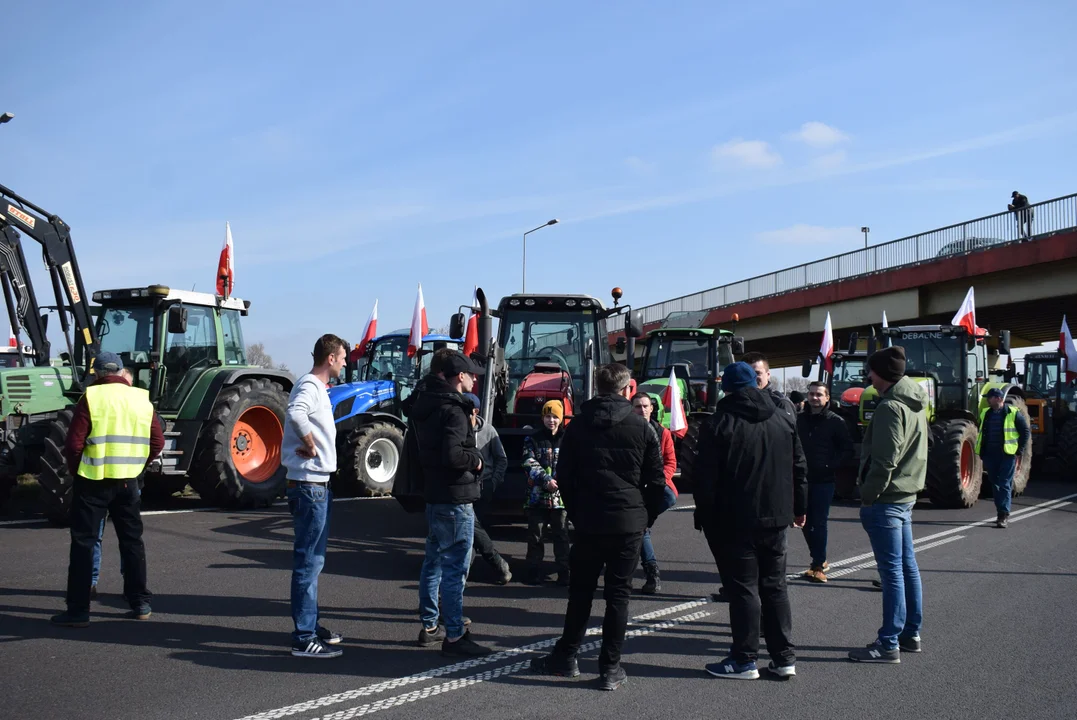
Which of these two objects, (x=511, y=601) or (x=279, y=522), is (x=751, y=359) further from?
(x=279, y=522)

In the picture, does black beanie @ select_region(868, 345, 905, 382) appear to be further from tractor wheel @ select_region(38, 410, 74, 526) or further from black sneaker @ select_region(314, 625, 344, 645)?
tractor wheel @ select_region(38, 410, 74, 526)

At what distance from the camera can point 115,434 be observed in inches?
242

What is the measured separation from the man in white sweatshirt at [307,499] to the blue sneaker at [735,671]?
2.19 meters

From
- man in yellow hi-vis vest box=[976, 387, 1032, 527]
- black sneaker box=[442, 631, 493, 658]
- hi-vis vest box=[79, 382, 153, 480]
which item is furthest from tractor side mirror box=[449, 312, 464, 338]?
man in yellow hi-vis vest box=[976, 387, 1032, 527]

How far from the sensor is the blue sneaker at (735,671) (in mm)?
5094

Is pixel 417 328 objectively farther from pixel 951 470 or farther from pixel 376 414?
pixel 951 470

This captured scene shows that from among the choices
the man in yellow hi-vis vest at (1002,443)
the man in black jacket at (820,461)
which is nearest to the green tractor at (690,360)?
the man in yellow hi-vis vest at (1002,443)

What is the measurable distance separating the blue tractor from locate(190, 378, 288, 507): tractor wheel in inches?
36.3

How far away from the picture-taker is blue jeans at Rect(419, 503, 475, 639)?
5.39 meters

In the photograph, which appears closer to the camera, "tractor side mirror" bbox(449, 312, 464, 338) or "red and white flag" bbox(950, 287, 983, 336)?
"tractor side mirror" bbox(449, 312, 464, 338)

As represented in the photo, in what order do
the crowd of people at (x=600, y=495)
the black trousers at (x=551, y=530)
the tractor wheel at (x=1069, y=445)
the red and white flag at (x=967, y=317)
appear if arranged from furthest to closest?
the tractor wheel at (x=1069, y=445) → the red and white flag at (x=967, y=317) → the black trousers at (x=551, y=530) → the crowd of people at (x=600, y=495)

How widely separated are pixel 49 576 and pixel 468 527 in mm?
4120

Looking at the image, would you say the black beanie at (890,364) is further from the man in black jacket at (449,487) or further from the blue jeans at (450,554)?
the blue jeans at (450,554)

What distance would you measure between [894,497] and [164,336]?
A: 30.6ft
